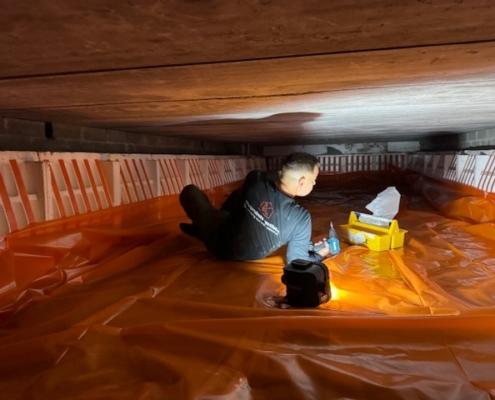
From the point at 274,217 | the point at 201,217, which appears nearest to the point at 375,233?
the point at 274,217

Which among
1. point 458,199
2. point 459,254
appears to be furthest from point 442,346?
point 458,199

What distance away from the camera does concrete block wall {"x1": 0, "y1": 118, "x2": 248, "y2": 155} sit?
2.46m

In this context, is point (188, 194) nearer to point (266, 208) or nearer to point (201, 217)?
point (201, 217)

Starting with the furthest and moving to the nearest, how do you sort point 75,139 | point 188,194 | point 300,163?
1. point 75,139
2. point 188,194
3. point 300,163

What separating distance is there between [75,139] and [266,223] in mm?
1723

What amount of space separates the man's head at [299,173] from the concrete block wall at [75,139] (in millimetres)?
1693

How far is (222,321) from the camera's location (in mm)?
1189

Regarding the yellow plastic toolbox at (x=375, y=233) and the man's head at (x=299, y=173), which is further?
the yellow plastic toolbox at (x=375, y=233)

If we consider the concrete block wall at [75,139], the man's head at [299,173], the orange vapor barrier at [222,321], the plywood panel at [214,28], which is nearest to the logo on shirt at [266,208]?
the man's head at [299,173]

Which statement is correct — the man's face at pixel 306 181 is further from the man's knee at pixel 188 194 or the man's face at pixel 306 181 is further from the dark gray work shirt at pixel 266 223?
the man's knee at pixel 188 194

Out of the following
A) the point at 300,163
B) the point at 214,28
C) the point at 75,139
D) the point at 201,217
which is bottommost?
the point at 201,217

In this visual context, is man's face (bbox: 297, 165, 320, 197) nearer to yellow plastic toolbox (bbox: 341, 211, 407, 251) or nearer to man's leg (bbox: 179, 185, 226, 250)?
man's leg (bbox: 179, 185, 226, 250)

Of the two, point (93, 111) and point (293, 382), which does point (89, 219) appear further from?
point (293, 382)

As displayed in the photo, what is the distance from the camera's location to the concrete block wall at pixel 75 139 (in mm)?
2461
